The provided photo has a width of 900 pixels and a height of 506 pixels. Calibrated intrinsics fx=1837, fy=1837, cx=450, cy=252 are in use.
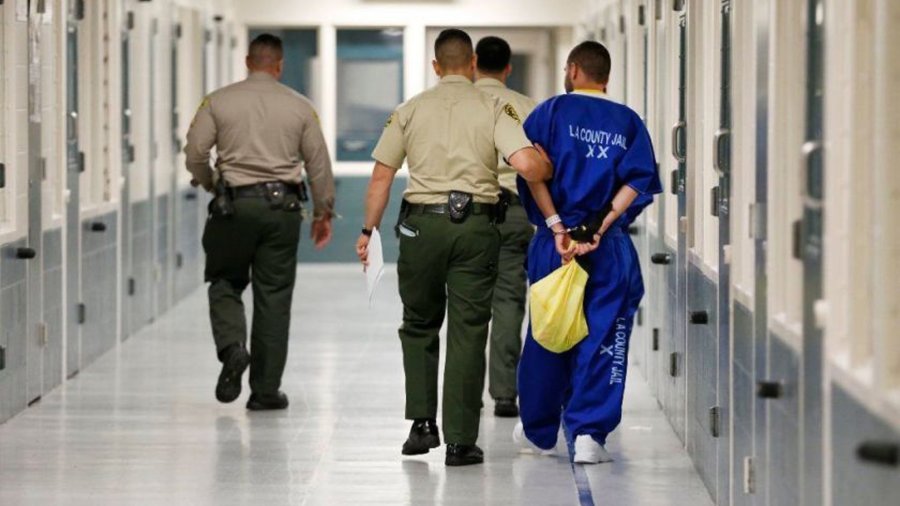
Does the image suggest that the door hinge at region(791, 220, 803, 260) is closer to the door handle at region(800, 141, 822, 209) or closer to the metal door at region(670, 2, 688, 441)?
the door handle at region(800, 141, 822, 209)

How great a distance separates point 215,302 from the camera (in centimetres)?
780

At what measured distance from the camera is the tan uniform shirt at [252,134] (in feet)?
25.3

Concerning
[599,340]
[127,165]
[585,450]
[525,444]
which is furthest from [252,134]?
[127,165]

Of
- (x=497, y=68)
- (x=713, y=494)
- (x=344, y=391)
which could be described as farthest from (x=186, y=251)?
(x=713, y=494)

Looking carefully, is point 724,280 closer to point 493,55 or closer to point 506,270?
point 506,270

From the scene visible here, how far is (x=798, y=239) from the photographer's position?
441 cm

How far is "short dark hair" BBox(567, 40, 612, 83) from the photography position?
21.5ft

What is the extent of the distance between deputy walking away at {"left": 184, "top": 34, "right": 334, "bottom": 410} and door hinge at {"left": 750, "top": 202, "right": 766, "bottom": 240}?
2891 millimetres

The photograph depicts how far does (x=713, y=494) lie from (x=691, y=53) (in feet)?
6.12

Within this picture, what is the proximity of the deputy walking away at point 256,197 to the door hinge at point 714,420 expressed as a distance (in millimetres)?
2233

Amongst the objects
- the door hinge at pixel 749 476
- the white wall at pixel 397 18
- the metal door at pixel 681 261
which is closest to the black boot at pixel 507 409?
the metal door at pixel 681 261

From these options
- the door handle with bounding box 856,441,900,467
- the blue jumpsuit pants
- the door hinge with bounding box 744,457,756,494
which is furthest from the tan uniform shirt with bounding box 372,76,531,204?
the door handle with bounding box 856,441,900,467

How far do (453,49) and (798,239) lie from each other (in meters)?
2.48

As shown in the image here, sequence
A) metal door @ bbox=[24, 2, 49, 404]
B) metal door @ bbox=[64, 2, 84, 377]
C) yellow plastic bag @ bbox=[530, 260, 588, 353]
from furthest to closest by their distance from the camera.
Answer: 1. metal door @ bbox=[64, 2, 84, 377]
2. metal door @ bbox=[24, 2, 49, 404]
3. yellow plastic bag @ bbox=[530, 260, 588, 353]
